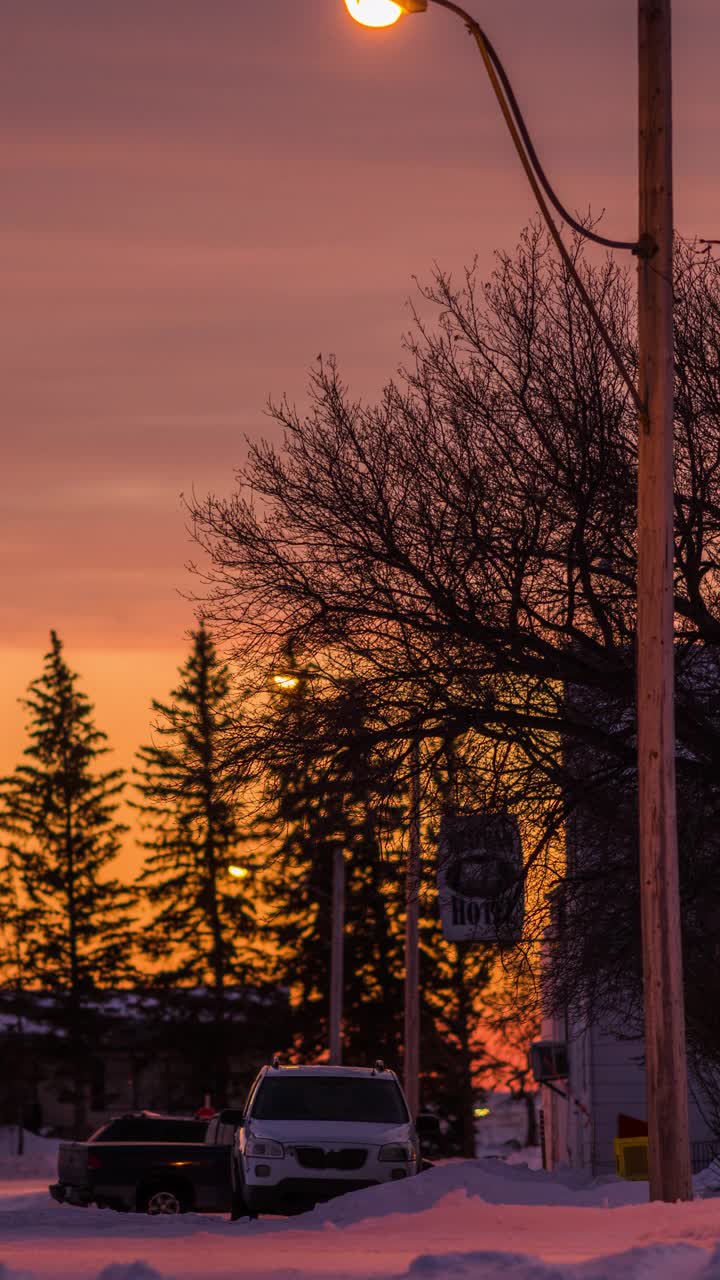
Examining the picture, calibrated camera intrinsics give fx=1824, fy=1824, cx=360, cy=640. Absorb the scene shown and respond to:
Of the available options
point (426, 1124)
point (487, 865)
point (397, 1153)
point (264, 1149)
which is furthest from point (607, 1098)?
point (264, 1149)

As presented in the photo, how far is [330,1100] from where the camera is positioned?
779 inches

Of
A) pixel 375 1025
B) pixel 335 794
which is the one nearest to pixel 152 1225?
pixel 335 794

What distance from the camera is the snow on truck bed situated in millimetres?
9031

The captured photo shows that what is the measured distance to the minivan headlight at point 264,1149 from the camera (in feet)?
61.5

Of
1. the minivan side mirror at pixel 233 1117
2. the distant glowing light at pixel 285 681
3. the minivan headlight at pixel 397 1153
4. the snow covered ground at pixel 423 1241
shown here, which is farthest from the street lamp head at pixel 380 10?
the minivan side mirror at pixel 233 1117

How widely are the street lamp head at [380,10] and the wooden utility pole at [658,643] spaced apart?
7.72 feet

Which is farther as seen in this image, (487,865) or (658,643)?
(487,865)

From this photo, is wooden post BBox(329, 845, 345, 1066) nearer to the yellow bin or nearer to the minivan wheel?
the yellow bin

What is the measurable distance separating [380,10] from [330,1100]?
11.9 meters

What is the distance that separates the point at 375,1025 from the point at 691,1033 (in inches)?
2002

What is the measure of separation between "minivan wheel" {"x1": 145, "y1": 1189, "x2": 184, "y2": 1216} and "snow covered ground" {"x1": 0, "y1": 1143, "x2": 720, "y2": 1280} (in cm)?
537

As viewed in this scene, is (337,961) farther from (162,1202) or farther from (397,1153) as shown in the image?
(397,1153)

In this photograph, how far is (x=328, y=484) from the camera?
21.1m

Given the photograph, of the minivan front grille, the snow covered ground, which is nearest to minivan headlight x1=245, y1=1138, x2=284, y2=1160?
the minivan front grille
